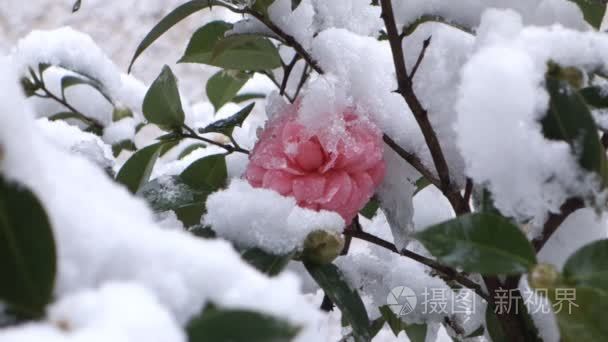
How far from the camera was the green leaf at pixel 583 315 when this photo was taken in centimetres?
32

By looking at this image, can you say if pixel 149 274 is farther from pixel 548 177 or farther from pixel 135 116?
pixel 135 116

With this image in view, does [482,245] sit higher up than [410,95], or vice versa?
[410,95]

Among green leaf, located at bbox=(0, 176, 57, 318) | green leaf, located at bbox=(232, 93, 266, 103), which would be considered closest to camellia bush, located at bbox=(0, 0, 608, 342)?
green leaf, located at bbox=(0, 176, 57, 318)

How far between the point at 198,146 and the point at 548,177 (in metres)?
0.62

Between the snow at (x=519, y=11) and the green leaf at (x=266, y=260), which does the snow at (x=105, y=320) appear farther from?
the snow at (x=519, y=11)

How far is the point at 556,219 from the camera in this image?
1.32 ft

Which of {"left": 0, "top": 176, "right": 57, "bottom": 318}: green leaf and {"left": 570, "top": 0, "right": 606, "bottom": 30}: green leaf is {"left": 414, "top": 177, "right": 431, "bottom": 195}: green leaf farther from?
{"left": 0, "top": 176, "right": 57, "bottom": 318}: green leaf

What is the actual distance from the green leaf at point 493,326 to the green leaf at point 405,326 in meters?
0.11

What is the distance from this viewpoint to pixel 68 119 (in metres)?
0.97

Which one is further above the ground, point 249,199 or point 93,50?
Result: point 93,50

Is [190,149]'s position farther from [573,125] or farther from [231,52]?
[573,125]

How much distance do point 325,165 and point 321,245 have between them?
9 cm

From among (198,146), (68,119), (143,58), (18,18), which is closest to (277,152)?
(198,146)

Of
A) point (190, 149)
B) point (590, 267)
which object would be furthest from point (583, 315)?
point (190, 149)
